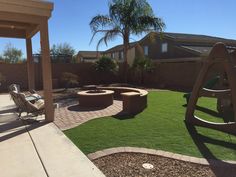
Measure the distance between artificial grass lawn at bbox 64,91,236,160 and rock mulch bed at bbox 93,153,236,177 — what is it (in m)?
0.51

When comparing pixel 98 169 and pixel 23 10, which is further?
pixel 23 10

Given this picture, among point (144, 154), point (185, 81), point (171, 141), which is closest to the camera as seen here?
point (144, 154)

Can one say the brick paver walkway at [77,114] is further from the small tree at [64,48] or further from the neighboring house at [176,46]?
the small tree at [64,48]

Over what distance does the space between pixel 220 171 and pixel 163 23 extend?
642 inches

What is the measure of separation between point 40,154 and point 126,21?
15.3m

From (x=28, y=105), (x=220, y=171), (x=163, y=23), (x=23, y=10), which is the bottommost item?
(x=220, y=171)

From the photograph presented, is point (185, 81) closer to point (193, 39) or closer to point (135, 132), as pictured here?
point (193, 39)

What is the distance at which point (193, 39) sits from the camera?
2575cm

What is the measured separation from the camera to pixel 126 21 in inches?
727

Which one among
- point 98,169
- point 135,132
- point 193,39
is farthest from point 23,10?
point 193,39

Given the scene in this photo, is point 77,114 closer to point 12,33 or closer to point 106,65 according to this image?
point 12,33

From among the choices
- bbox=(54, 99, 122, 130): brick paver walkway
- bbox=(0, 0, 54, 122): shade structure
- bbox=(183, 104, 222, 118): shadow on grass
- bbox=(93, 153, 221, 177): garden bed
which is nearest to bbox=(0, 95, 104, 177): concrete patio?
bbox=(93, 153, 221, 177): garden bed

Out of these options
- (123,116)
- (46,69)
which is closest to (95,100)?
(123,116)

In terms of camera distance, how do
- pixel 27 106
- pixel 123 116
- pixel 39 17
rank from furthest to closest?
pixel 123 116 < pixel 27 106 < pixel 39 17
